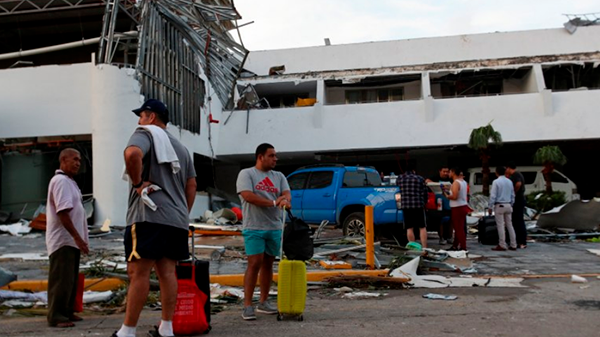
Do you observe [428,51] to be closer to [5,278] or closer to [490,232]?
[490,232]

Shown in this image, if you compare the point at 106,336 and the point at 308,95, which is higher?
the point at 308,95

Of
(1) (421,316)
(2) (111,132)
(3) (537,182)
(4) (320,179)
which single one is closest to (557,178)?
(3) (537,182)

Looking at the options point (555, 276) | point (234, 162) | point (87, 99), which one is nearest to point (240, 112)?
point (234, 162)

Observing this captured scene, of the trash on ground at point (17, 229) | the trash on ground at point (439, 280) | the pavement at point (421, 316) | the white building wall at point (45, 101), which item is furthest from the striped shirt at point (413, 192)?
the white building wall at point (45, 101)

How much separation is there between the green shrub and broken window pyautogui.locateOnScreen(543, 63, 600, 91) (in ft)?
22.2

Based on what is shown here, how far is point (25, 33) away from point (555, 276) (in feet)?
66.1

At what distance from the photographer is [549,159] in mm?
21141

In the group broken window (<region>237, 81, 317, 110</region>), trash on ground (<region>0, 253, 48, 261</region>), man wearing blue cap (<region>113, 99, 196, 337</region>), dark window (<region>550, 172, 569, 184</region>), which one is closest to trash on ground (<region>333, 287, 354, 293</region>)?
man wearing blue cap (<region>113, 99, 196, 337</region>)

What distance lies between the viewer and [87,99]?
16.0 metres

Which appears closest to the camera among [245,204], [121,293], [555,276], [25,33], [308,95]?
[245,204]

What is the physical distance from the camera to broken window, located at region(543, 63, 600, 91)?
2487 centimetres

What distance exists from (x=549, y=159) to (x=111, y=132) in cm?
1548

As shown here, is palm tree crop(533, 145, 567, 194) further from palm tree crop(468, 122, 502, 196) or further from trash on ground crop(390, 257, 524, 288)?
trash on ground crop(390, 257, 524, 288)

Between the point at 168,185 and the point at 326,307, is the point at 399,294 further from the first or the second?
the point at 168,185
